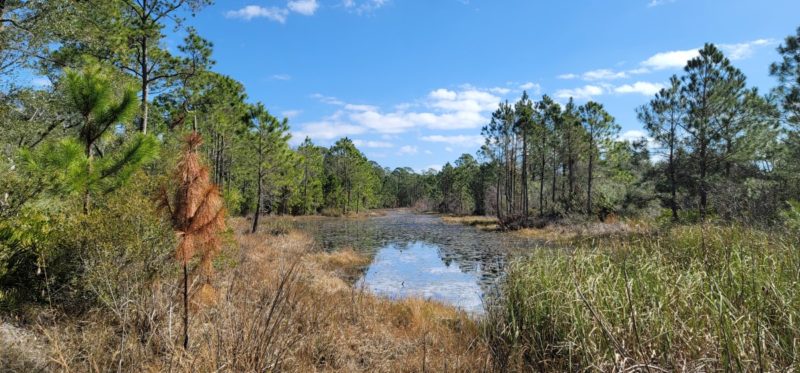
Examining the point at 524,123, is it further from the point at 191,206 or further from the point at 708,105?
the point at 191,206

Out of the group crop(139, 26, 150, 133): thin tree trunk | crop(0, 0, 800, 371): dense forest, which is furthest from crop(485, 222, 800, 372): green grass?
crop(139, 26, 150, 133): thin tree trunk

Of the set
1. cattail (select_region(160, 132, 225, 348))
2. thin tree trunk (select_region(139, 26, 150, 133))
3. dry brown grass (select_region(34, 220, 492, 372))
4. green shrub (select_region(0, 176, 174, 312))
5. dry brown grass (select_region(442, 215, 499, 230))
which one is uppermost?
thin tree trunk (select_region(139, 26, 150, 133))

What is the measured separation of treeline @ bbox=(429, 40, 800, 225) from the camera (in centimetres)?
1417

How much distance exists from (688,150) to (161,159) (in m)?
24.9

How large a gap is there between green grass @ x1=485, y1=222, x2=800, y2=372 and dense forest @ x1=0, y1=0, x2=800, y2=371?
7.6 inches

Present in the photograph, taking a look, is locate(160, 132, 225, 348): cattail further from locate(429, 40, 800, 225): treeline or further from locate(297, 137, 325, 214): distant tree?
locate(297, 137, 325, 214): distant tree

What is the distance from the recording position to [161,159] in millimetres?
12062

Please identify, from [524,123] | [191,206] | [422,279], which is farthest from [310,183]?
[191,206]

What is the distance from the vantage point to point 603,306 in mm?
4508

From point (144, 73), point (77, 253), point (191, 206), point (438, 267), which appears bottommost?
point (438, 267)

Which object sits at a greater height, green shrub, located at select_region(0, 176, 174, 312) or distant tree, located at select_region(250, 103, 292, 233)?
distant tree, located at select_region(250, 103, 292, 233)

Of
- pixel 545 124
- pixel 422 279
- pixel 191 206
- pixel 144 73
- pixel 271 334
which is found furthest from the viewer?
pixel 545 124

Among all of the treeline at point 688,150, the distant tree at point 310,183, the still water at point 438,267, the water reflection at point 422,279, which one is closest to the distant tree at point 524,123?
the treeline at point 688,150

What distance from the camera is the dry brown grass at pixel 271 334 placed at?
119 inches
